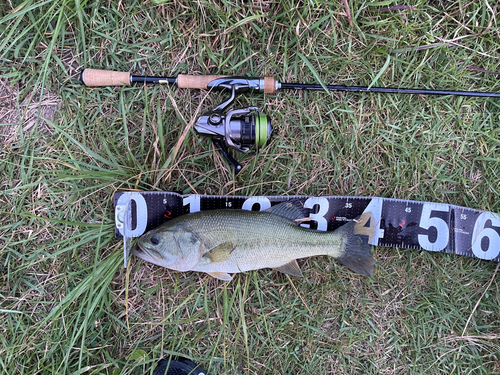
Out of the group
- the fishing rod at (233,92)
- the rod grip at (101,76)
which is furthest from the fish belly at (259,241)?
the rod grip at (101,76)

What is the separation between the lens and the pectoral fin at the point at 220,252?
7.83 feet

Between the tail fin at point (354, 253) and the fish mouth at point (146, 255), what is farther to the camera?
the tail fin at point (354, 253)

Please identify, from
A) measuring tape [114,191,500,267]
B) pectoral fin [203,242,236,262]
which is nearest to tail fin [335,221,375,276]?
measuring tape [114,191,500,267]

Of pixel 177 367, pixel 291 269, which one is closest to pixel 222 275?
pixel 291 269

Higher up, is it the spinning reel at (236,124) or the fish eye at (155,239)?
the spinning reel at (236,124)

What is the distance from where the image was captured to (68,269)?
265cm

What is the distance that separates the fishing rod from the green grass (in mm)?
128

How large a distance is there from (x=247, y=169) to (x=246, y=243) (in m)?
0.69

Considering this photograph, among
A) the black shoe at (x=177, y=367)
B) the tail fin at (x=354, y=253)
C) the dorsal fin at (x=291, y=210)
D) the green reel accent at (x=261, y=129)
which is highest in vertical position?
the green reel accent at (x=261, y=129)

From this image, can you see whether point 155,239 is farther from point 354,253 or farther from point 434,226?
point 434,226

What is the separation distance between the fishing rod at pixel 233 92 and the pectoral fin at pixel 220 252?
65cm

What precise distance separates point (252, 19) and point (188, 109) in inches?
38.4

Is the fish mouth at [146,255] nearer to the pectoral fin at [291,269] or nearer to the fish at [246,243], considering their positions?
the fish at [246,243]

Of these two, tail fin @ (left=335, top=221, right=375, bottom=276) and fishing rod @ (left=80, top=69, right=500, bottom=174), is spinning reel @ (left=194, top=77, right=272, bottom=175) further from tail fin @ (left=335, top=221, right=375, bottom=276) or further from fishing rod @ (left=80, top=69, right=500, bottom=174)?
tail fin @ (left=335, top=221, right=375, bottom=276)
